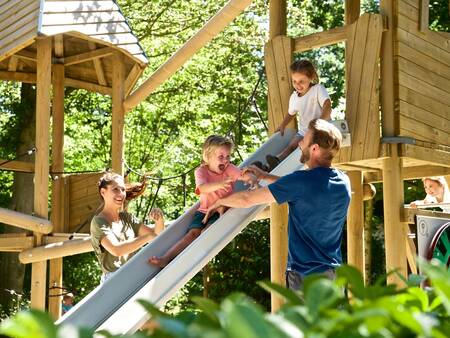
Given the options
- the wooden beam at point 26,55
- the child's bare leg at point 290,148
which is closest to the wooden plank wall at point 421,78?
the child's bare leg at point 290,148

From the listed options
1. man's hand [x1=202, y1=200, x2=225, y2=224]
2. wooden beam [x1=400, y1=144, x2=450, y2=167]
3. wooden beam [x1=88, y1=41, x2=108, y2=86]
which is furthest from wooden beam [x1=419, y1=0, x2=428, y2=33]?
wooden beam [x1=88, y1=41, x2=108, y2=86]

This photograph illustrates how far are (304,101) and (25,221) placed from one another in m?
4.32

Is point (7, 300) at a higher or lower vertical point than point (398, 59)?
lower

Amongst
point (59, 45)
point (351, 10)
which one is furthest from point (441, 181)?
point (59, 45)

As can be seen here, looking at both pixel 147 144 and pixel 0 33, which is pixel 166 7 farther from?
pixel 0 33

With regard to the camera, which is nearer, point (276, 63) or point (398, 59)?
→ point (398, 59)

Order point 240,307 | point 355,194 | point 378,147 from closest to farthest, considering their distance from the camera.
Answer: point 240,307, point 378,147, point 355,194

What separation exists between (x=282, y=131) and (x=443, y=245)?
1981 millimetres

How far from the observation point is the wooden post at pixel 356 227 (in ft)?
29.2

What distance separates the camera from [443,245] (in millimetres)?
5996

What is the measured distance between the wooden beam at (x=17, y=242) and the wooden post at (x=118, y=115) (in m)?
1.53

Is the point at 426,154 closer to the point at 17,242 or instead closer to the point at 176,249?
the point at 176,249

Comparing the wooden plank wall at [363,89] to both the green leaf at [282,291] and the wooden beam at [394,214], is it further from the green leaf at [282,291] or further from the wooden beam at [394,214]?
the green leaf at [282,291]

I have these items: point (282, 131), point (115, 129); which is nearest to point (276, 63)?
point (282, 131)
